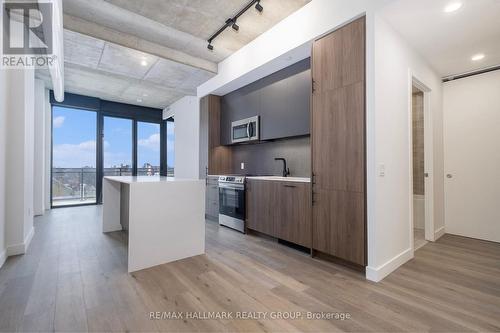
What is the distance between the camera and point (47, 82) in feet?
17.4

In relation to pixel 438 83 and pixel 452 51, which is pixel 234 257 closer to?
pixel 452 51

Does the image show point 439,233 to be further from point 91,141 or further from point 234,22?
point 91,141

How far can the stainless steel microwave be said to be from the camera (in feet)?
13.3

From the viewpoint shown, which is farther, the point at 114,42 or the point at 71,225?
the point at 71,225

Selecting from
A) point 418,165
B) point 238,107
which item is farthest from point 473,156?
point 238,107

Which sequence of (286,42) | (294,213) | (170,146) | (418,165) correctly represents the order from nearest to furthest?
1. (294,213)
2. (286,42)
3. (418,165)
4. (170,146)

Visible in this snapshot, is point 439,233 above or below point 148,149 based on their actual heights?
below

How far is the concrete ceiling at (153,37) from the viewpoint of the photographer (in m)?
2.98

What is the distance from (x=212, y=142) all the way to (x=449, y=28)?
388cm

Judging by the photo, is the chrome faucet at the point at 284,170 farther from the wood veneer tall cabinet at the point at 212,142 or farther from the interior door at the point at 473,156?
the interior door at the point at 473,156

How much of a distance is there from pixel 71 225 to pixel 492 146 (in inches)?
275

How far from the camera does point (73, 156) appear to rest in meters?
6.39

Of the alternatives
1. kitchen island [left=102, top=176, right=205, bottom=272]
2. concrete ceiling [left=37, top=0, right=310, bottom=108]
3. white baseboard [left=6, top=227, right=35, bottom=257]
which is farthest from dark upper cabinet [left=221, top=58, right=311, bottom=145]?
white baseboard [left=6, top=227, right=35, bottom=257]

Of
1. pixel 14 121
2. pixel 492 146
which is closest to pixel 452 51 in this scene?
pixel 492 146
